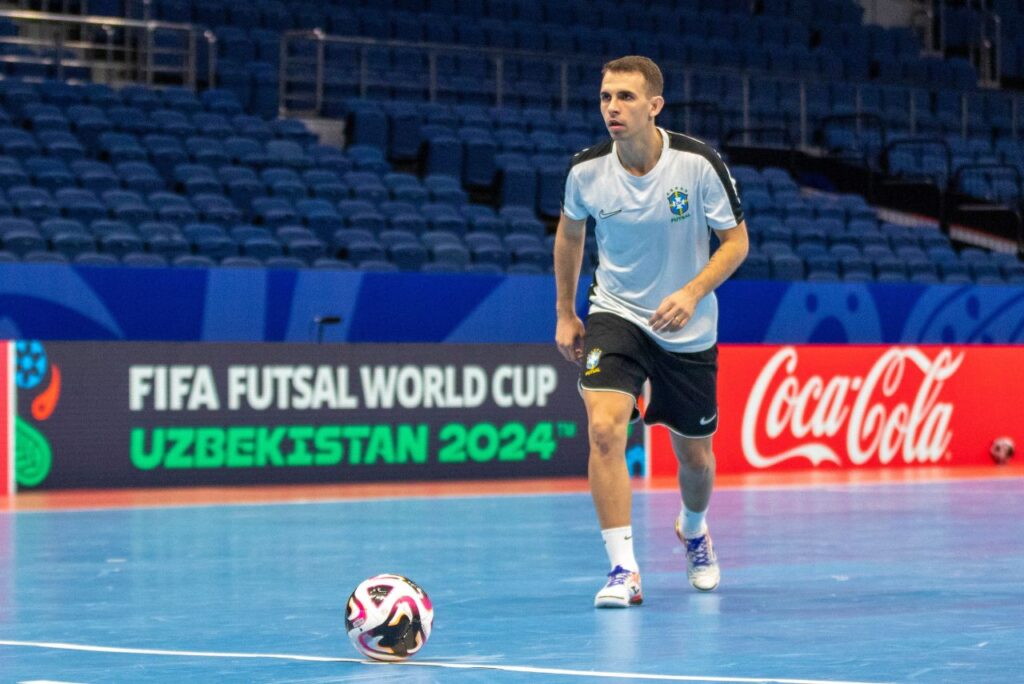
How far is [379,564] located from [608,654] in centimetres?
323

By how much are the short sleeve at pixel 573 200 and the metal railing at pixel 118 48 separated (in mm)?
13283

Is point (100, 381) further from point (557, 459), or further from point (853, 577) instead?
point (853, 577)

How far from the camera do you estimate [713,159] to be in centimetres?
705

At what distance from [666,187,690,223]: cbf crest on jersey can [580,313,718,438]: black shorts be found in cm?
48

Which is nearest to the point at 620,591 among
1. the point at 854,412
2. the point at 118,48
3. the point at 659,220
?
the point at 659,220

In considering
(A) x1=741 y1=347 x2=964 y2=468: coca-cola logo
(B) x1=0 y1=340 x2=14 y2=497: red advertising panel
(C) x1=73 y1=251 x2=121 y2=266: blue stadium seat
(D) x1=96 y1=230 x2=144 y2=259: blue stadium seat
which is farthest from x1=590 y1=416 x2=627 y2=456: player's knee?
(A) x1=741 y1=347 x2=964 y2=468: coca-cola logo

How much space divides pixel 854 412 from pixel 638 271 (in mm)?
11118

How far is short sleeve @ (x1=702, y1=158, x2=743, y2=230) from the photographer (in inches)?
276

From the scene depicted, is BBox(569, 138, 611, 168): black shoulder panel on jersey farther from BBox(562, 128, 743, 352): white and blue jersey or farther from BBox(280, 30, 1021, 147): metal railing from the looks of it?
BBox(280, 30, 1021, 147): metal railing

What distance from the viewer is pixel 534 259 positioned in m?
18.1

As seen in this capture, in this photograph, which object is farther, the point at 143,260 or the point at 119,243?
the point at 119,243

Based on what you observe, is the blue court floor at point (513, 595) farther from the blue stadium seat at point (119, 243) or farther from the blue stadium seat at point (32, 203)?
the blue stadium seat at point (32, 203)

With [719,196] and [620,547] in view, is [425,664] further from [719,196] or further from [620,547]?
[719,196]

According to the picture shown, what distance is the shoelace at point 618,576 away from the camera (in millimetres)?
6656
